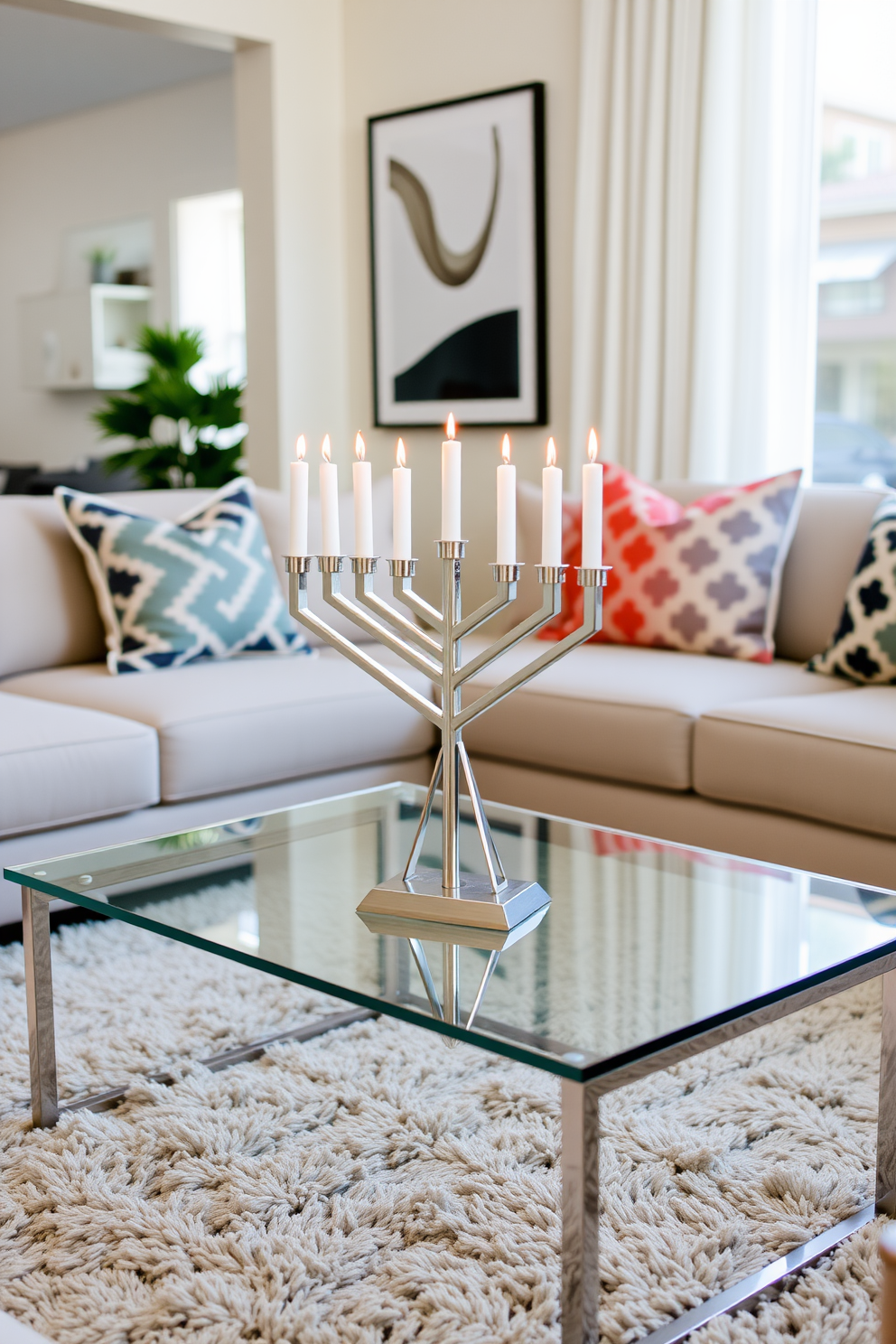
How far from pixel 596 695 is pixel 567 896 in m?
1.02

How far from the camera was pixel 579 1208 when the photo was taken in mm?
1241

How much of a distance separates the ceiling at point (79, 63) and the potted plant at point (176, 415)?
1455 mm

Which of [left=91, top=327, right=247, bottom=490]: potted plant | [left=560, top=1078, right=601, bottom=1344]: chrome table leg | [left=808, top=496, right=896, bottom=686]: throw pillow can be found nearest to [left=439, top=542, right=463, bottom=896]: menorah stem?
[left=560, top=1078, right=601, bottom=1344]: chrome table leg

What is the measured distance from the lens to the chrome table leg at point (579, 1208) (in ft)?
4.06

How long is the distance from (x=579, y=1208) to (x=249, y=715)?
161cm

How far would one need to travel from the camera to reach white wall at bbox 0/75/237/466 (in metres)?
6.54

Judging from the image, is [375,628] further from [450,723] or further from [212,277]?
[212,277]

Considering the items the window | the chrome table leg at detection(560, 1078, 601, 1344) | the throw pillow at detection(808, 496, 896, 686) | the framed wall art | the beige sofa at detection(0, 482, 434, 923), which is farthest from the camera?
the window

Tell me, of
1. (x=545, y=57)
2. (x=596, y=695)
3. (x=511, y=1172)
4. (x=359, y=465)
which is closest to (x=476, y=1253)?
(x=511, y=1172)

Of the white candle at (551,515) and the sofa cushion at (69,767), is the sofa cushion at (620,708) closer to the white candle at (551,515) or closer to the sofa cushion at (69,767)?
the sofa cushion at (69,767)

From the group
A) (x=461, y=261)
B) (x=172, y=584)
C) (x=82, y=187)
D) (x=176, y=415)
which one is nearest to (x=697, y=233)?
(x=461, y=261)

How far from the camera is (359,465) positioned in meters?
1.62

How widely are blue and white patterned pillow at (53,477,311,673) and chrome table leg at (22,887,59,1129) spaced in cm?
127

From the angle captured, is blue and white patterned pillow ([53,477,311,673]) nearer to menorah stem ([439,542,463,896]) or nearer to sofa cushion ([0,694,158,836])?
sofa cushion ([0,694,158,836])
